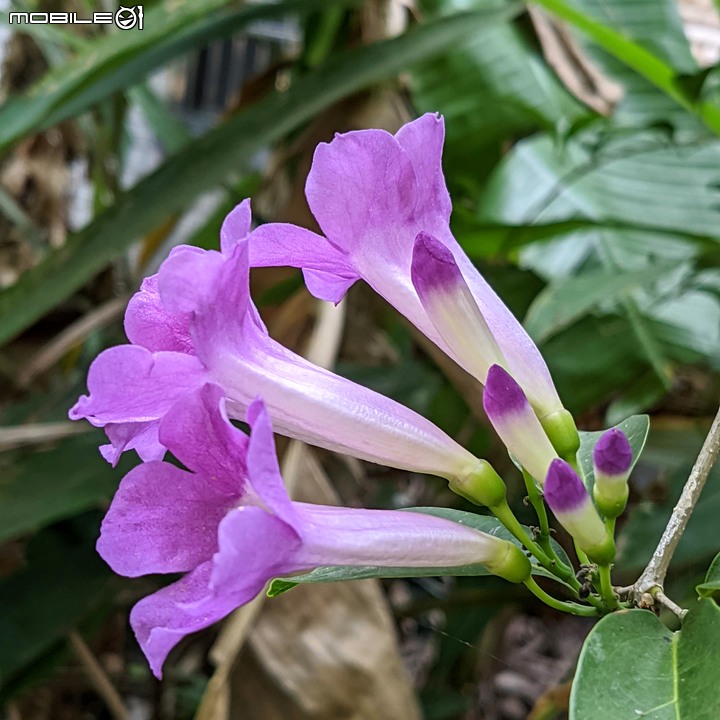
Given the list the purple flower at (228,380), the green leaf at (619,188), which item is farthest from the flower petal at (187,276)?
the green leaf at (619,188)

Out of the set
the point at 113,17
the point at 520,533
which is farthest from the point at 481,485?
the point at 113,17

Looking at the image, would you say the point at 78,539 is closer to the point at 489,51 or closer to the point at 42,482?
the point at 42,482

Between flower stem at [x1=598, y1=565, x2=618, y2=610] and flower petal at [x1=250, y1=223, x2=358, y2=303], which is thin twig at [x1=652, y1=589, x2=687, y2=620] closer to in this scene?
flower stem at [x1=598, y1=565, x2=618, y2=610]

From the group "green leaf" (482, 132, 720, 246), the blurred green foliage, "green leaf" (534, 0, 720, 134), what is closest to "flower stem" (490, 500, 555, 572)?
the blurred green foliage

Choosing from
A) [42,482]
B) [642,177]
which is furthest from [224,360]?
[642,177]

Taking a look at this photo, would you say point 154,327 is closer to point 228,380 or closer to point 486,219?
point 228,380
